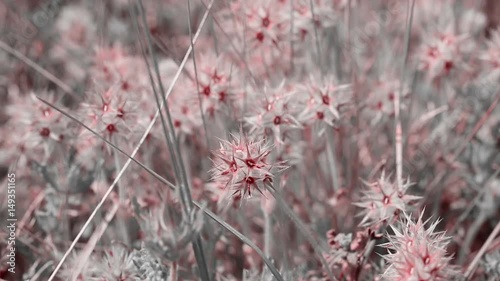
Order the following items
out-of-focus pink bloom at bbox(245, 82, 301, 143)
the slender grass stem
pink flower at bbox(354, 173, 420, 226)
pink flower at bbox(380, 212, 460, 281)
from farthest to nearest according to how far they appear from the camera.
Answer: the slender grass stem → out-of-focus pink bloom at bbox(245, 82, 301, 143) → pink flower at bbox(354, 173, 420, 226) → pink flower at bbox(380, 212, 460, 281)

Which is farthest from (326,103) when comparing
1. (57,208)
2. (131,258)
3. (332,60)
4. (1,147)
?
(1,147)

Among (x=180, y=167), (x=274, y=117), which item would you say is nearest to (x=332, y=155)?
(x=274, y=117)

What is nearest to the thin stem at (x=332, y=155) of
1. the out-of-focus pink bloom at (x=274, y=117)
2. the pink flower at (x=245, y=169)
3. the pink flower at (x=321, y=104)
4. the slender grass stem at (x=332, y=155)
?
the slender grass stem at (x=332, y=155)

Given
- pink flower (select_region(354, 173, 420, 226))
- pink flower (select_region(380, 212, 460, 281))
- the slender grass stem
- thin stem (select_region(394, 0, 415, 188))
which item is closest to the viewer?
pink flower (select_region(380, 212, 460, 281))

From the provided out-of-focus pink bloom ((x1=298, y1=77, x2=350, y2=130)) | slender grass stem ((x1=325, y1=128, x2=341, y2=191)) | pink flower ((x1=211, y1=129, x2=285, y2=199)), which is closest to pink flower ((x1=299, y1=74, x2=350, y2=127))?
out-of-focus pink bloom ((x1=298, y1=77, x2=350, y2=130))

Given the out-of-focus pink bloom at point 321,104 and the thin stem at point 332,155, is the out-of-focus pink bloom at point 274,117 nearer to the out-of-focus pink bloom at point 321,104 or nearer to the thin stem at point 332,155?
the out-of-focus pink bloom at point 321,104

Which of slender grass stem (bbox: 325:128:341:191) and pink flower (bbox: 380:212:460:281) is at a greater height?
slender grass stem (bbox: 325:128:341:191)

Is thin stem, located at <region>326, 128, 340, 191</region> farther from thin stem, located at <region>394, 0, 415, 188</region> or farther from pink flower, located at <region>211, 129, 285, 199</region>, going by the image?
pink flower, located at <region>211, 129, 285, 199</region>

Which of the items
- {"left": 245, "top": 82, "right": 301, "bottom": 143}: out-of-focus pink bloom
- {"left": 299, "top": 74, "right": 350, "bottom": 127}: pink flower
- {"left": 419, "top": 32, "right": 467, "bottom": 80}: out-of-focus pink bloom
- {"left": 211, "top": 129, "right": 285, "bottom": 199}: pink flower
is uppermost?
{"left": 419, "top": 32, "right": 467, "bottom": 80}: out-of-focus pink bloom

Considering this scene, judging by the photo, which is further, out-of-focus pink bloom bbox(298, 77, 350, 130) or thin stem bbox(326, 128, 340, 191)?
thin stem bbox(326, 128, 340, 191)
